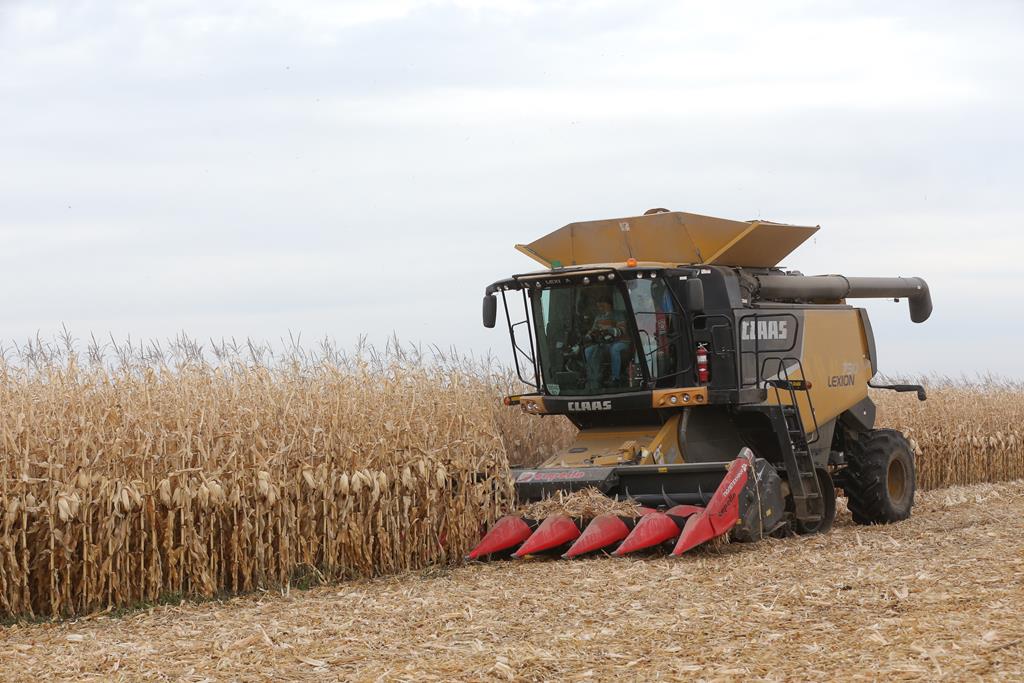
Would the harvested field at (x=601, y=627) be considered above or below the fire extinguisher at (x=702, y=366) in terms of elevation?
below

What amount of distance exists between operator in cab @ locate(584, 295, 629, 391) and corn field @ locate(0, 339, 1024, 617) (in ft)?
3.39

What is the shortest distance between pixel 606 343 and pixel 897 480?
3.75 m

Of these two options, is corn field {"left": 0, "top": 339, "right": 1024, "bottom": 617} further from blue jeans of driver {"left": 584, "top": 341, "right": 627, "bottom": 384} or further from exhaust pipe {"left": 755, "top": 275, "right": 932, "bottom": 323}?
exhaust pipe {"left": 755, "top": 275, "right": 932, "bottom": 323}

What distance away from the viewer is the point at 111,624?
7.64 metres

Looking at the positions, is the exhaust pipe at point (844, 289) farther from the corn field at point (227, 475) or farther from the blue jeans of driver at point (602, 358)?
the corn field at point (227, 475)

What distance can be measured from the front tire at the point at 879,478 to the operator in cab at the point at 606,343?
293cm

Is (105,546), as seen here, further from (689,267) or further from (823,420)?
(823,420)

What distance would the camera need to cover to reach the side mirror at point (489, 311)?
11.3m

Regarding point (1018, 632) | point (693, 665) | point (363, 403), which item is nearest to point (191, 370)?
point (363, 403)

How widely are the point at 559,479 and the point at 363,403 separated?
1.78 m

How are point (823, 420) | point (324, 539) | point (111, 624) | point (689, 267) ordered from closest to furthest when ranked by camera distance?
point (111, 624), point (324, 539), point (689, 267), point (823, 420)

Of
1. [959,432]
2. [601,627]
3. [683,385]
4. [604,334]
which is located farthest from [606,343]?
[959,432]

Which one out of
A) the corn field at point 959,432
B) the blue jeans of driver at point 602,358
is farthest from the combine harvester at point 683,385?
the corn field at point 959,432

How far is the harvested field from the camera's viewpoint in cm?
598
